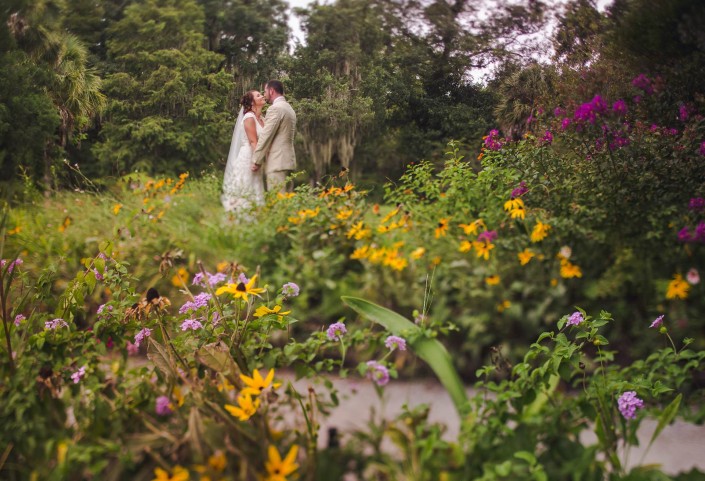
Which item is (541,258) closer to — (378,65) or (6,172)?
(378,65)

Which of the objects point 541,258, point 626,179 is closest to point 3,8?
point 541,258

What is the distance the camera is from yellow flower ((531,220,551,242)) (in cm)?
168

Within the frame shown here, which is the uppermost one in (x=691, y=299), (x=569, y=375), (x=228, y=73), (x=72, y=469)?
(x=228, y=73)

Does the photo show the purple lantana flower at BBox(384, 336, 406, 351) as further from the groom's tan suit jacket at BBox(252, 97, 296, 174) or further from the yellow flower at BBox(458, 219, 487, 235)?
the groom's tan suit jacket at BBox(252, 97, 296, 174)

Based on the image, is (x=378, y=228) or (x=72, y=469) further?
(x=378, y=228)

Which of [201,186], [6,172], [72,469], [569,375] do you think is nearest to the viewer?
[72,469]

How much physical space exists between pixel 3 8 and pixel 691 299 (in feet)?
7.19

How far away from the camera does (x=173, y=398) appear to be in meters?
1.35

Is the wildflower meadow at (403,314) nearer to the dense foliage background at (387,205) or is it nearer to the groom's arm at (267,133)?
the dense foliage background at (387,205)

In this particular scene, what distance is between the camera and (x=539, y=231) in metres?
1.69

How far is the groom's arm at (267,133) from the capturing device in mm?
1665

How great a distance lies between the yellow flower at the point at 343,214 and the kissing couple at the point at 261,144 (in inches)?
6.6

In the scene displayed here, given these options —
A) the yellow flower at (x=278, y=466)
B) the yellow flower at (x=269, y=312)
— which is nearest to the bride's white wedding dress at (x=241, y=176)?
the yellow flower at (x=269, y=312)

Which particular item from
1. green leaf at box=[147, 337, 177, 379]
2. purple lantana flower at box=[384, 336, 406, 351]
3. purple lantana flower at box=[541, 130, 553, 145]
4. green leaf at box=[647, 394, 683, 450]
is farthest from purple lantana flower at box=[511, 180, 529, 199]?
green leaf at box=[147, 337, 177, 379]
